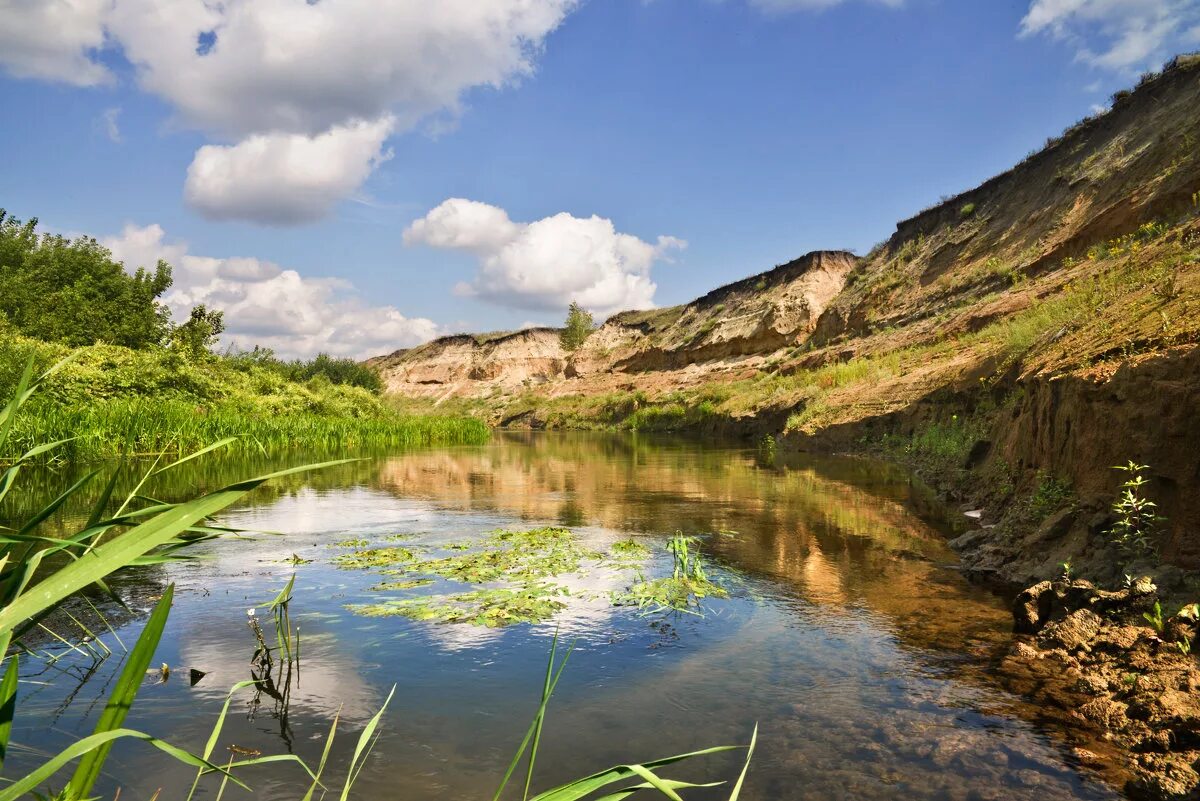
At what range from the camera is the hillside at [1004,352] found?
6523 mm

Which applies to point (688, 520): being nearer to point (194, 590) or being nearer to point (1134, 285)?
point (194, 590)

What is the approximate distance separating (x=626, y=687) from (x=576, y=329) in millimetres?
81031

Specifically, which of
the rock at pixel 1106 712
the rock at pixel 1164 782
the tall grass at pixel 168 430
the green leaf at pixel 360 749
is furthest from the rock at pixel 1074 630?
the tall grass at pixel 168 430

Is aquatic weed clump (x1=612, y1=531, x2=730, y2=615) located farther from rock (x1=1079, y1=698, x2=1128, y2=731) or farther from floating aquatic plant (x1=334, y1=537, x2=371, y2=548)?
floating aquatic plant (x1=334, y1=537, x2=371, y2=548)

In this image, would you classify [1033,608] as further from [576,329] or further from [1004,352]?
[576,329]

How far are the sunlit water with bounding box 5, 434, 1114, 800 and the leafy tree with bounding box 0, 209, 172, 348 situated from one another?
127ft

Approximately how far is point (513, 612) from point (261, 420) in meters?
21.2

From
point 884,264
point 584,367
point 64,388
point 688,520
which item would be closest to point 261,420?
point 64,388

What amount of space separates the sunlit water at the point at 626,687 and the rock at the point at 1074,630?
1.17ft

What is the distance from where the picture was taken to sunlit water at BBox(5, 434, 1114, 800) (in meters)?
3.27

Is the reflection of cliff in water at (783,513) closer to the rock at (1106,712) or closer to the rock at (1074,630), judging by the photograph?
the rock at (1074,630)

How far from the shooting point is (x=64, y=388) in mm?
18547

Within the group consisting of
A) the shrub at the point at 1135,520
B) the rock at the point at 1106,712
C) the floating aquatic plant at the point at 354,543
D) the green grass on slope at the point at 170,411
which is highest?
the green grass on slope at the point at 170,411

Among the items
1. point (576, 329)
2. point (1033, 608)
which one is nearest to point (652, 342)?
point (576, 329)
